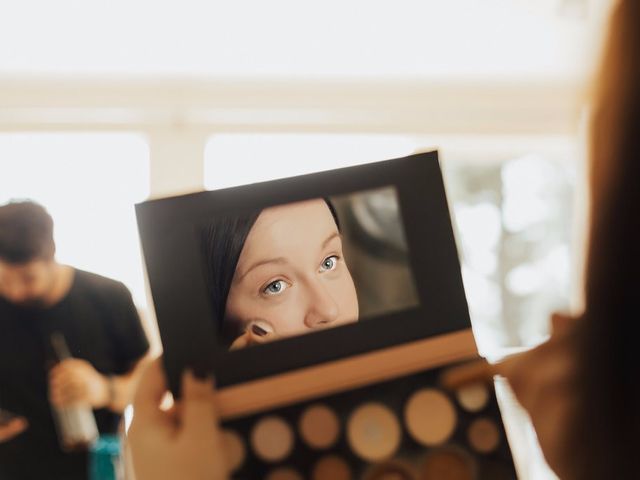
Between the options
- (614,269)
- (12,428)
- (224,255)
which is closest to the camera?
(614,269)

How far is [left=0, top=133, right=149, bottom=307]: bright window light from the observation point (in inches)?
66.6

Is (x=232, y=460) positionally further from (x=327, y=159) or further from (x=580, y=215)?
(x=327, y=159)

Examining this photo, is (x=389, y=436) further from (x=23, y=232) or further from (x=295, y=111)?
(x=295, y=111)

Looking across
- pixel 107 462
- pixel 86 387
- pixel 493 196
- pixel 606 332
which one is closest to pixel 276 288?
pixel 606 332

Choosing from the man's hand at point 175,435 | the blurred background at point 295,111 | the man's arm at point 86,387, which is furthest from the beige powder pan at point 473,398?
the blurred background at point 295,111

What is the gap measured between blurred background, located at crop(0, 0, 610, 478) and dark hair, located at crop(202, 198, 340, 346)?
3.52 feet

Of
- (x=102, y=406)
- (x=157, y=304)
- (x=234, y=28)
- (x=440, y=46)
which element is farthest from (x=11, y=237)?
(x=440, y=46)

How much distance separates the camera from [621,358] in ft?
1.19

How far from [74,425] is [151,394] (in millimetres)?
626

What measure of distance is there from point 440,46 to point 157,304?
147 cm

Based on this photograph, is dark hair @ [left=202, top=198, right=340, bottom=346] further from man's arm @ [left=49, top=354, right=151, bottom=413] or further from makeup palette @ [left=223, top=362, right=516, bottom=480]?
man's arm @ [left=49, top=354, right=151, bottom=413]

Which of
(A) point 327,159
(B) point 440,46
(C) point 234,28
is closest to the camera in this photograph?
(C) point 234,28

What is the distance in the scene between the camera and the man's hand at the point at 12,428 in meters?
1.06

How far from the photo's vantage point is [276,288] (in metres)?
0.63
